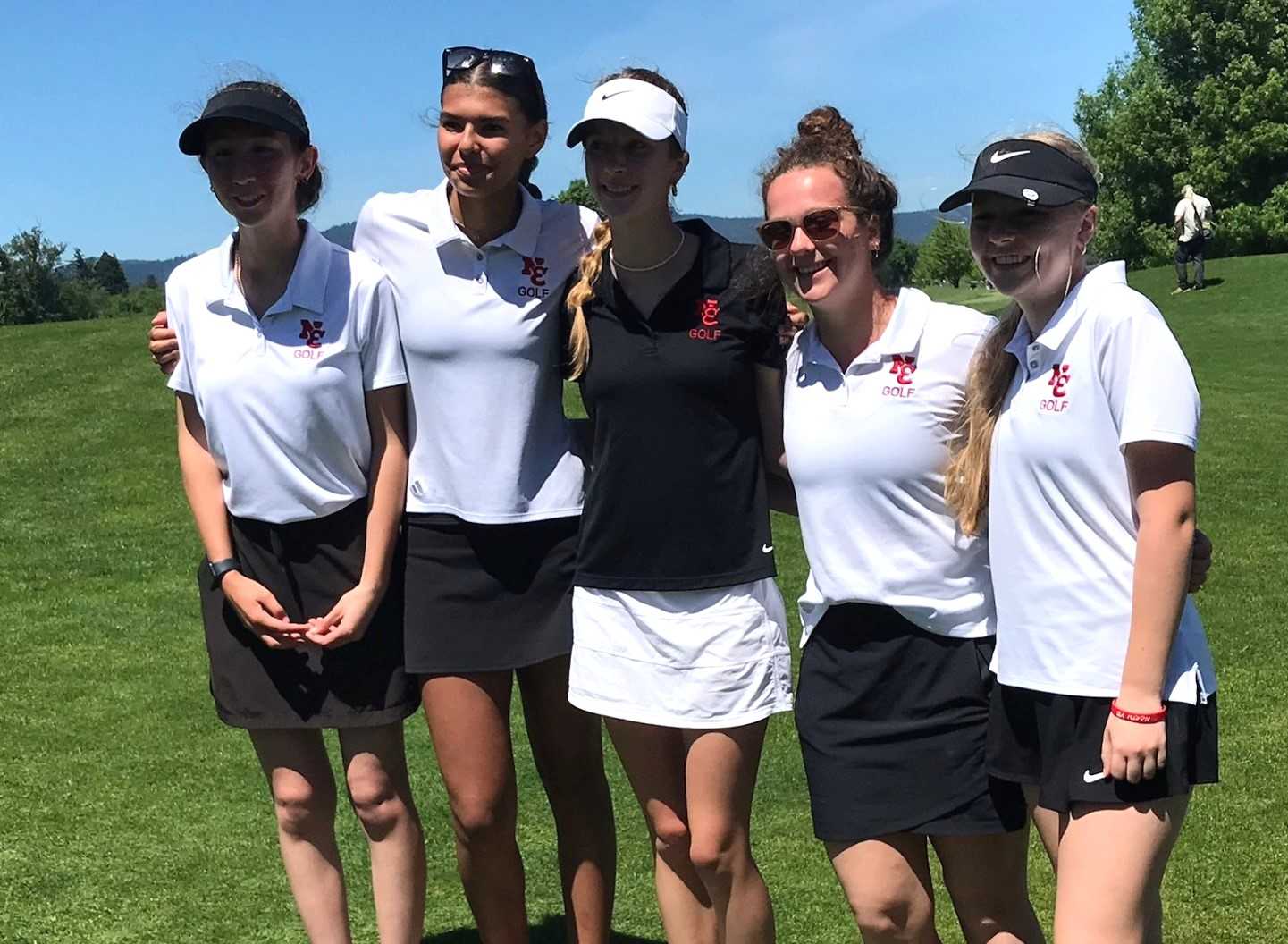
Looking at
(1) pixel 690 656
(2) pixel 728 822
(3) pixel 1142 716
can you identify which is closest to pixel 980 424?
(3) pixel 1142 716

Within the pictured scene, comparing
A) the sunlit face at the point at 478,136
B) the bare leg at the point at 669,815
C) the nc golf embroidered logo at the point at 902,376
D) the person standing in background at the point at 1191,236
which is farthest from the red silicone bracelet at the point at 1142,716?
the person standing in background at the point at 1191,236

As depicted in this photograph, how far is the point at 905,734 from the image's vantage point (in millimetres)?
3129

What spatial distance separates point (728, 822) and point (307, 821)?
44.4 inches

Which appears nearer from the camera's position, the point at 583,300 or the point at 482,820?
the point at 583,300

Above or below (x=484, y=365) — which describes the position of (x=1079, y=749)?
below

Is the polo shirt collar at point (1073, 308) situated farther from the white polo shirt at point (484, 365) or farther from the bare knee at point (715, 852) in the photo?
the bare knee at point (715, 852)

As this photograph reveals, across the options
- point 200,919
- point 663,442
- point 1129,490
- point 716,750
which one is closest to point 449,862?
point 200,919

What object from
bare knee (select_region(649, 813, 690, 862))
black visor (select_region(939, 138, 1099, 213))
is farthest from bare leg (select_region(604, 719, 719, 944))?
black visor (select_region(939, 138, 1099, 213))

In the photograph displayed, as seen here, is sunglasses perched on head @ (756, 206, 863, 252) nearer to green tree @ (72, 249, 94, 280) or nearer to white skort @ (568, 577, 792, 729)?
white skort @ (568, 577, 792, 729)

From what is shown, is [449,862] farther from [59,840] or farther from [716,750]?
[716,750]

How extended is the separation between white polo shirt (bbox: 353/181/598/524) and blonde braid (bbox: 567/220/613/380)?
0.12 metres

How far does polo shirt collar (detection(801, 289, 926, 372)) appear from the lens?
3.11 metres

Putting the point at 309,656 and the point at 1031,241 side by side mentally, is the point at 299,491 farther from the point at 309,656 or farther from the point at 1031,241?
the point at 1031,241

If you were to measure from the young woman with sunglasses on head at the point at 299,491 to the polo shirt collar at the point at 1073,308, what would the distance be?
161 cm
